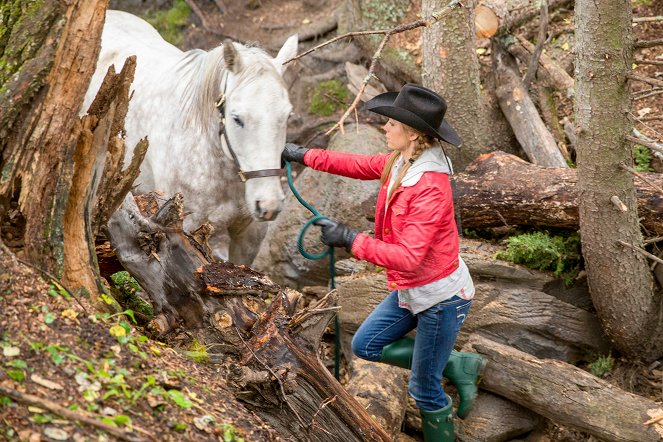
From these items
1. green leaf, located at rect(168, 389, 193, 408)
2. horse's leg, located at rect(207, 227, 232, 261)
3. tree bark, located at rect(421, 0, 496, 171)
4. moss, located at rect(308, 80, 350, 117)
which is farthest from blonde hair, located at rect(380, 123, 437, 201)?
moss, located at rect(308, 80, 350, 117)

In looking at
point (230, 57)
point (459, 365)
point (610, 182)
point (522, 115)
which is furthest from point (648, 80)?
point (230, 57)

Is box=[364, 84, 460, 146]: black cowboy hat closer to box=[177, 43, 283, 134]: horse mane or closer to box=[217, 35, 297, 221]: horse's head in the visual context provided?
box=[217, 35, 297, 221]: horse's head

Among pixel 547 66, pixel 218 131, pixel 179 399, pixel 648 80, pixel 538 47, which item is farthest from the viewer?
pixel 547 66

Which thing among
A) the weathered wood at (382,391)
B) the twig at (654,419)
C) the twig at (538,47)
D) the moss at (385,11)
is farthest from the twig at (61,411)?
the moss at (385,11)

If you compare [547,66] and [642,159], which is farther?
[547,66]

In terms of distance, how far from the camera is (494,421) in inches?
197

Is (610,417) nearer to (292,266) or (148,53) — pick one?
(292,266)

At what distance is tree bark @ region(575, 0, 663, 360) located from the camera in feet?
14.5

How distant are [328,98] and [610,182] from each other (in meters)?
5.06

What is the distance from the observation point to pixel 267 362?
332cm

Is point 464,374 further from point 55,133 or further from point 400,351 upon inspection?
point 55,133

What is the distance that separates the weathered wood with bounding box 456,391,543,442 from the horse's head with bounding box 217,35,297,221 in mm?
1983

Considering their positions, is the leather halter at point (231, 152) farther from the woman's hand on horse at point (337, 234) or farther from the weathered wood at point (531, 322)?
the weathered wood at point (531, 322)

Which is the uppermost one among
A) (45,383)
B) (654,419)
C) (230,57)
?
(230,57)
